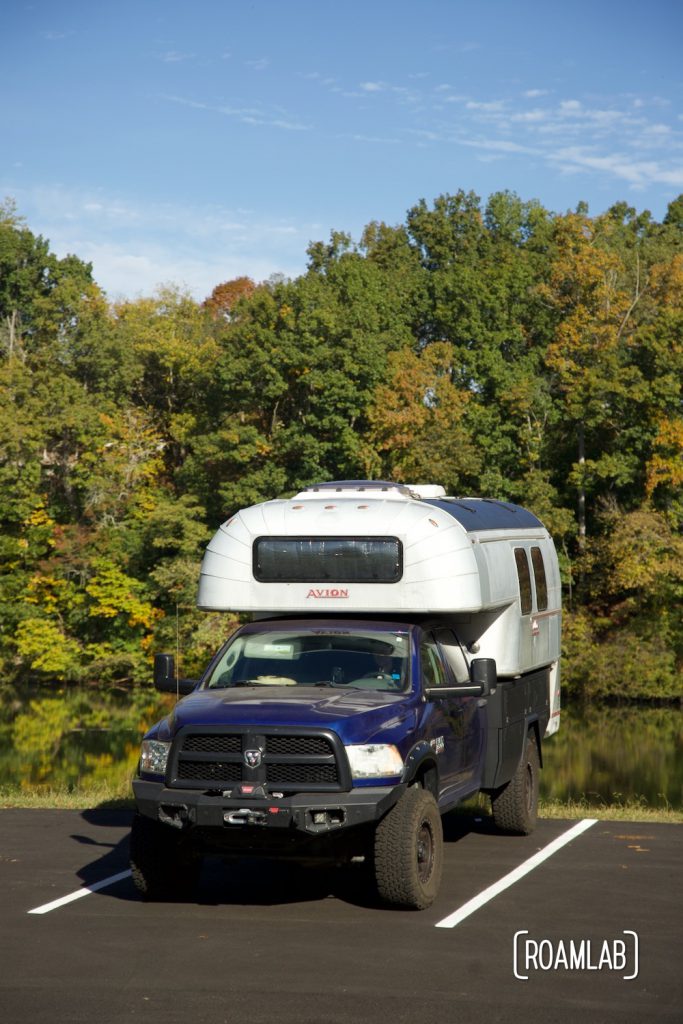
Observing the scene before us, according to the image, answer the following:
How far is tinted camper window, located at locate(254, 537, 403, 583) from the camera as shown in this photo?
11.9 meters

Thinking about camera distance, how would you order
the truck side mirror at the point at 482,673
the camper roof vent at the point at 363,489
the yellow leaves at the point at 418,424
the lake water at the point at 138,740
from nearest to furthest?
the truck side mirror at the point at 482,673 → the camper roof vent at the point at 363,489 → the lake water at the point at 138,740 → the yellow leaves at the point at 418,424

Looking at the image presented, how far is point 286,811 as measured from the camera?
376 inches

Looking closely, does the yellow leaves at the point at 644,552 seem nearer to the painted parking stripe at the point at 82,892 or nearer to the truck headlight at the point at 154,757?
the painted parking stripe at the point at 82,892

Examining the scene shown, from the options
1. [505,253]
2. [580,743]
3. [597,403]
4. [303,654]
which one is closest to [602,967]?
[303,654]

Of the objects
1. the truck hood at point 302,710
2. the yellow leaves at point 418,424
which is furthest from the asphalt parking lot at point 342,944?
the yellow leaves at point 418,424

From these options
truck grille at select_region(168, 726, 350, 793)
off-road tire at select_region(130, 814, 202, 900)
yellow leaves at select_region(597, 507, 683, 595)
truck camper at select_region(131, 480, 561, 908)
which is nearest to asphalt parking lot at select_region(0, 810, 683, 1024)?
Result: off-road tire at select_region(130, 814, 202, 900)

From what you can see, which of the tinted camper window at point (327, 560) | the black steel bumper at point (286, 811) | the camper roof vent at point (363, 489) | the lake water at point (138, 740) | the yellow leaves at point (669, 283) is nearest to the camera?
the black steel bumper at point (286, 811)

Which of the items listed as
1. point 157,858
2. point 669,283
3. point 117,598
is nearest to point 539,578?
point 157,858

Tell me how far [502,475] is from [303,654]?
42990 millimetres

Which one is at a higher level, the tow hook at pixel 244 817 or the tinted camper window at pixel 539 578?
the tinted camper window at pixel 539 578

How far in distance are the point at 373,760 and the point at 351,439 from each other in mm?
42286

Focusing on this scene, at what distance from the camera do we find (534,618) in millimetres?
14367

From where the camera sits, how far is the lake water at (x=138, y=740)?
99.8ft

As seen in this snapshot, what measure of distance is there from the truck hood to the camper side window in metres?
3.40
